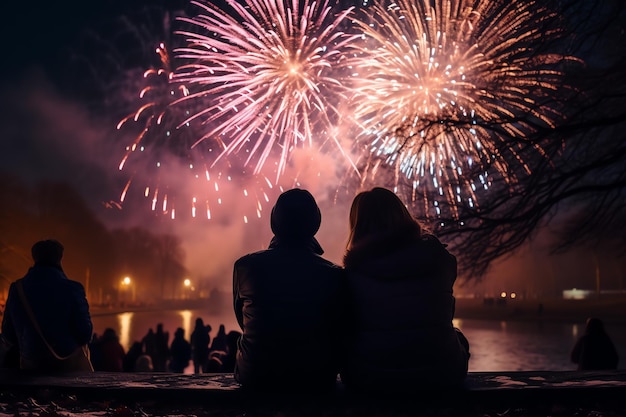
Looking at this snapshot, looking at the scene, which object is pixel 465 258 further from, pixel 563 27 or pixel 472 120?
pixel 563 27

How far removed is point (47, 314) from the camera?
5875mm

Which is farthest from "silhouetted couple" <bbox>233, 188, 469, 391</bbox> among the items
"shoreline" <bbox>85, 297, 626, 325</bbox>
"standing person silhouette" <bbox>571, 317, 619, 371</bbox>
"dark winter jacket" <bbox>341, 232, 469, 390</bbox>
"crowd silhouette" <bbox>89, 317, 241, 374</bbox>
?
"shoreline" <bbox>85, 297, 626, 325</bbox>

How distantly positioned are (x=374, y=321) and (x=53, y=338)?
3077 mm

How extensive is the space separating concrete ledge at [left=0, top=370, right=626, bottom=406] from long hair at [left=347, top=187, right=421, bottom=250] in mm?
965

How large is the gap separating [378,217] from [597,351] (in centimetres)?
652

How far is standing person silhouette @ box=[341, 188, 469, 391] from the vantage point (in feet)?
14.1

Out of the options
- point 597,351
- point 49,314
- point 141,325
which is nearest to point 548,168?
point 597,351

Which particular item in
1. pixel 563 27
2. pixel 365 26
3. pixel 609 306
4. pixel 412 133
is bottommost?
pixel 609 306

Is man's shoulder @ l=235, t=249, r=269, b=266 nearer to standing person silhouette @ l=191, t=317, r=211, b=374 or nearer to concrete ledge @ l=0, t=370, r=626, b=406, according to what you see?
concrete ledge @ l=0, t=370, r=626, b=406

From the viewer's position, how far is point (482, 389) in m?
4.52

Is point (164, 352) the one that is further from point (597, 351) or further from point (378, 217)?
A: point (378, 217)

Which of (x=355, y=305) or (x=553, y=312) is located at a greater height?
(x=355, y=305)

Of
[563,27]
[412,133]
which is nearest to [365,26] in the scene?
[412,133]

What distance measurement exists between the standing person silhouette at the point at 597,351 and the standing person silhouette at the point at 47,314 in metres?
6.88
